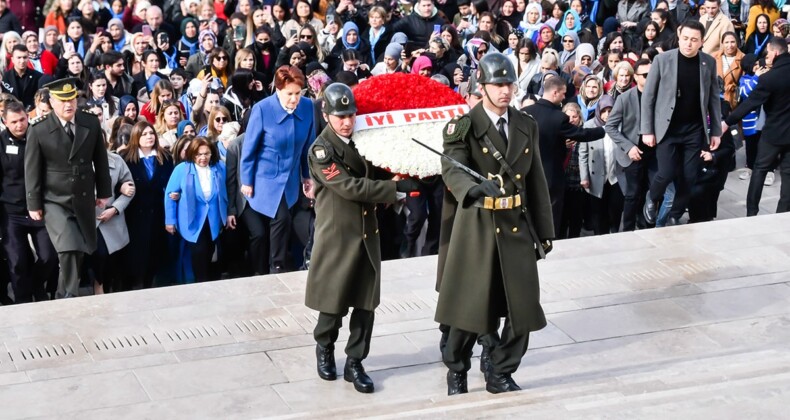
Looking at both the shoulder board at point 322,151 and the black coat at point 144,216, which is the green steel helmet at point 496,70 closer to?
the shoulder board at point 322,151

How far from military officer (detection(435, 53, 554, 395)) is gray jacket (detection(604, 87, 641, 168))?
4.37 m

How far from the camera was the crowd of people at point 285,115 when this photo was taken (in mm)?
10891

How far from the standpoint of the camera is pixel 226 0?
1806 centimetres

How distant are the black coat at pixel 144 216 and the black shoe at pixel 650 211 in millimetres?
4246

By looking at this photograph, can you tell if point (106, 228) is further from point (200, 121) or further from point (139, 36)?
point (139, 36)

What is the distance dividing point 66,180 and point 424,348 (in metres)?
3.10

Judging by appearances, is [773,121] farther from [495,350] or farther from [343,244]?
[343,244]

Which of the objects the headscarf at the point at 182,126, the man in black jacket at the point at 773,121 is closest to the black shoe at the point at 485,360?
the headscarf at the point at 182,126

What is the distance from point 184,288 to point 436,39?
20.3ft

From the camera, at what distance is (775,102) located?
12.5m

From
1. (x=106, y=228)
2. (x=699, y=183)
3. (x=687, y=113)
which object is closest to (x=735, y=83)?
(x=699, y=183)

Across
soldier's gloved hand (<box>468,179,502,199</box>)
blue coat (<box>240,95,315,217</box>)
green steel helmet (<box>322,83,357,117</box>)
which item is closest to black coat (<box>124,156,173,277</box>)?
blue coat (<box>240,95,315,217</box>)

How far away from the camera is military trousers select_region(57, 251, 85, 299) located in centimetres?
1013

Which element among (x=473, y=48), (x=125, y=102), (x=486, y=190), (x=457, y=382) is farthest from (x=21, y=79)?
(x=486, y=190)
